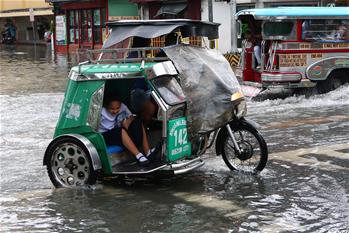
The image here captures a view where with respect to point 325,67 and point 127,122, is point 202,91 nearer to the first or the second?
point 127,122

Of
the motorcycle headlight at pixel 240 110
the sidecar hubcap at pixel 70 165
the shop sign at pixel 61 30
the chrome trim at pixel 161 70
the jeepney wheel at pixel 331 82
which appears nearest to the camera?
the chrome trim at pixel 161 70

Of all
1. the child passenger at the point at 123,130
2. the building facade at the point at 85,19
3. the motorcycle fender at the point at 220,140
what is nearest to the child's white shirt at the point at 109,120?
the child passenger at the point at 123,130

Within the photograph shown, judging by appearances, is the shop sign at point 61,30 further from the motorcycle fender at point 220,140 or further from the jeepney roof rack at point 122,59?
the motorcycle fender at point 220,140

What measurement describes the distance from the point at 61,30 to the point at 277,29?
26193 mm

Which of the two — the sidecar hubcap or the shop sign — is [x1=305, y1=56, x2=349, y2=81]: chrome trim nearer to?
the sidecar hubcap

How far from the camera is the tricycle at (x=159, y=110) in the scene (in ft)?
21.2

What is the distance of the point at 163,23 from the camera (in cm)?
686

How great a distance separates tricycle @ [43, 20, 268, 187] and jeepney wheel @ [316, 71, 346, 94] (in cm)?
772

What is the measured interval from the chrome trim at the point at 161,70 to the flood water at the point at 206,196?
136 cm

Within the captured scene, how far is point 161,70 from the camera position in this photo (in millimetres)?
6398

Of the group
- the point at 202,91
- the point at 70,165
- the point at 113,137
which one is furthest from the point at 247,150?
the point at 70,165

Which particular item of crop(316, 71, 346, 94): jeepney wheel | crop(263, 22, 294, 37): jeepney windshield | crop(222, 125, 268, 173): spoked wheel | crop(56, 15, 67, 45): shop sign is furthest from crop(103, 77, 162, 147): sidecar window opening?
crop(56, 15, 67, 45): shop sign

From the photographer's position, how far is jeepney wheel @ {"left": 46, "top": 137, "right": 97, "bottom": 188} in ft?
21.5

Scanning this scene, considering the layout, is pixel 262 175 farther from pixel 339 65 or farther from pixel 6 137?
pixel 339 65
